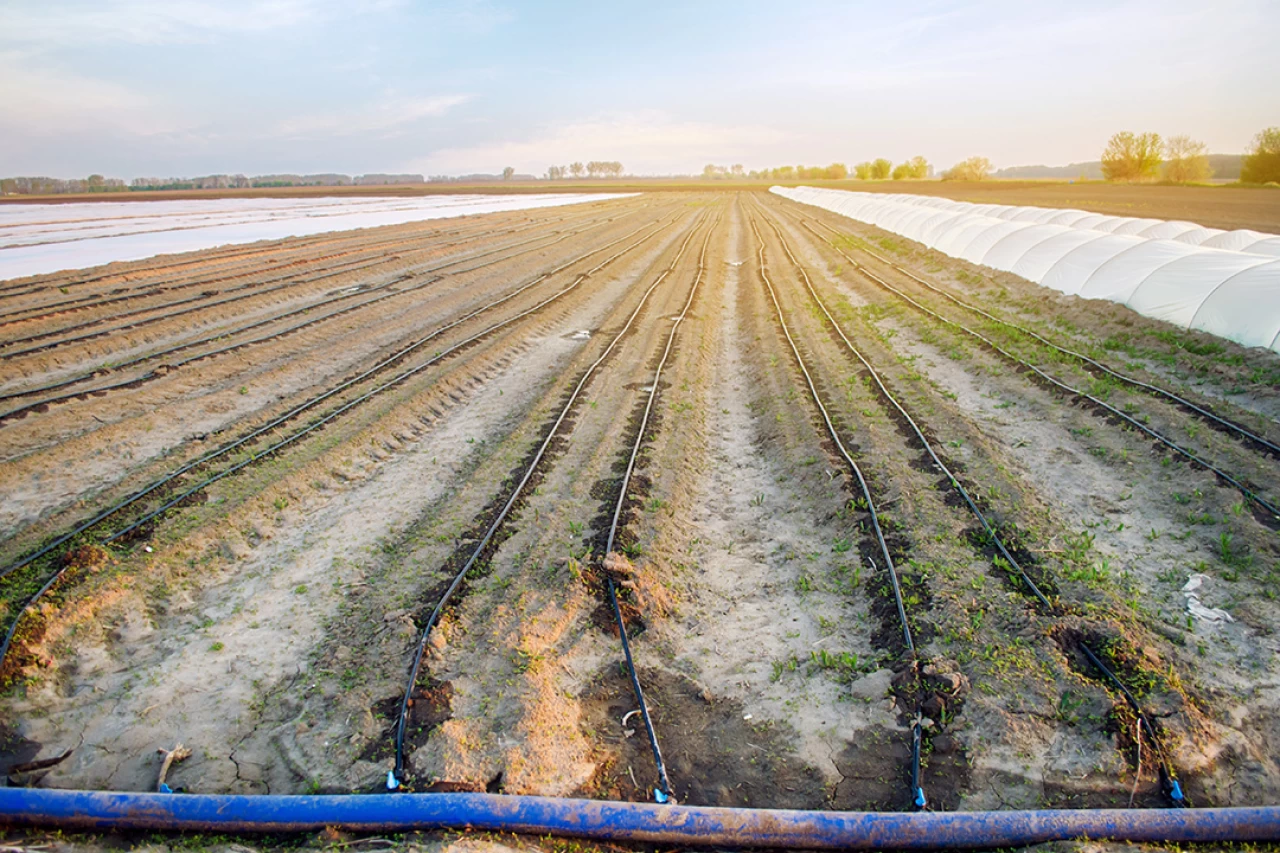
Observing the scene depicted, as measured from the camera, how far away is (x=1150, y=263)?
17.4 m

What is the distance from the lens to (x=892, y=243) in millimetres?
35375

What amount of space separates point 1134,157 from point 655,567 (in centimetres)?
11437

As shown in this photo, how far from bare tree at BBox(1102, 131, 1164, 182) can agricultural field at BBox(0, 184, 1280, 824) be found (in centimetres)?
9914

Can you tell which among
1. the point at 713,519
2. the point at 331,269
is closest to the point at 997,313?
the point at 713,519

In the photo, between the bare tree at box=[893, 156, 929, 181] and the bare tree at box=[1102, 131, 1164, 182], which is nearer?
the bare tree at box=[1102, 131, 1164, 182]

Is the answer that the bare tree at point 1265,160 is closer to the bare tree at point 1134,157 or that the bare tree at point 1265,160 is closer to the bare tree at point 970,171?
the bare tree at point 1134,157

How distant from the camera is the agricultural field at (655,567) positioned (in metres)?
5.49

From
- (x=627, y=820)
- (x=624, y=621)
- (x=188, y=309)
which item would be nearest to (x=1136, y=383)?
(x=624, y=621)

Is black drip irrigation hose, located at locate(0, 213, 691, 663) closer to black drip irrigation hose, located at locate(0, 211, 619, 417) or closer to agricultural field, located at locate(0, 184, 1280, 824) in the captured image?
agricultural field, located at locate(0, 184, 1280, 824)

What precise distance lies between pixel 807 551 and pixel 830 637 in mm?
1638

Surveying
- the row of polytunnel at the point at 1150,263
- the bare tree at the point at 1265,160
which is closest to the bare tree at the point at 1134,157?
the bare tree at the point at 1265,160

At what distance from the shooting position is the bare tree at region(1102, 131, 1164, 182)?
8892 centimetres

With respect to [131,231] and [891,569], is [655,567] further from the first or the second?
[131,231]

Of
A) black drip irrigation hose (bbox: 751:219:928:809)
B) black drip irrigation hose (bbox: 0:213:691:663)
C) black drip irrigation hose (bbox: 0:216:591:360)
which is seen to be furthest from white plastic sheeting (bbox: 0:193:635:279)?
black drip irrigation hose (bbox: 751:219:928:809)
